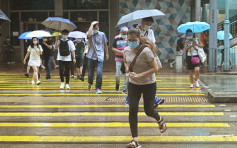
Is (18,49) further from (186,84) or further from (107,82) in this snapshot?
(186,84)

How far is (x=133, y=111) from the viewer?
4973mm

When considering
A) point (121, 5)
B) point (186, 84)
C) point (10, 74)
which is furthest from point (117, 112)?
point (121, 5)

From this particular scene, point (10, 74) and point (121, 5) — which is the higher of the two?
point (121, 5)

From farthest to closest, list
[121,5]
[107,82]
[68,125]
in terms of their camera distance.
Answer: [121,5] < [107,82] < [68,125]

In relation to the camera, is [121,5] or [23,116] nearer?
[23,116]

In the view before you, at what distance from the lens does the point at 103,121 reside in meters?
6.67

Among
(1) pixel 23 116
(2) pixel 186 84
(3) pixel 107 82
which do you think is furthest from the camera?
(3) pixel 107 82

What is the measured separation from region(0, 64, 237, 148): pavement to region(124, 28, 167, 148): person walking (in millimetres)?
498

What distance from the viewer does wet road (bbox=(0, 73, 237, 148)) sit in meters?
5.32

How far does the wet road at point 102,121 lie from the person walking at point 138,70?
0.51 meters

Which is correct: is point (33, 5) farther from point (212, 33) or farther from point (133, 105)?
point (133, 105)

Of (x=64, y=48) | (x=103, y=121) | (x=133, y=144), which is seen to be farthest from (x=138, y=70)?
(x=64, y=48)

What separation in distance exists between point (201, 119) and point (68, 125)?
2.45 m

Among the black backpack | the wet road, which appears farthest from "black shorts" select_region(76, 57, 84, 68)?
the wet road
